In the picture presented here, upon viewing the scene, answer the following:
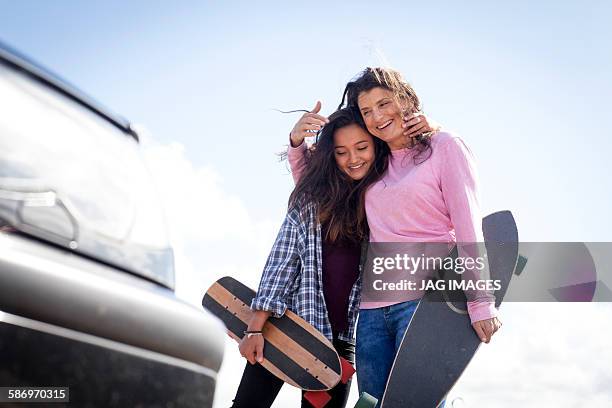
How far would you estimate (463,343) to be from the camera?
288cm

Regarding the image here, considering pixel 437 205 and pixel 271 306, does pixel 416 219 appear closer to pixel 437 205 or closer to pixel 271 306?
pixel 437 205

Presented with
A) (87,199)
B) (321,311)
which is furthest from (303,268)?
(87,199)

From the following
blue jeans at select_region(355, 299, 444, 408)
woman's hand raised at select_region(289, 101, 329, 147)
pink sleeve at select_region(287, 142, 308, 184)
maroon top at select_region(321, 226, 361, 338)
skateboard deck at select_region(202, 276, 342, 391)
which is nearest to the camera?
blue jeans at select_region(355, 299, 444, 408)

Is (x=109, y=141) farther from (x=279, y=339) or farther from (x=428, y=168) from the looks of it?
(x=279, y=339)

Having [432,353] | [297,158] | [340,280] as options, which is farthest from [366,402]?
[297,158]

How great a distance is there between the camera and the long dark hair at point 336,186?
10.6ft

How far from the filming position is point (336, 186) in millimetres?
3396

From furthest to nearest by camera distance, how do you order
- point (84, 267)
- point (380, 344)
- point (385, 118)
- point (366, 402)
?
point (385, 118) < point (380, 344) < point (366, 402) < point (84, 267)

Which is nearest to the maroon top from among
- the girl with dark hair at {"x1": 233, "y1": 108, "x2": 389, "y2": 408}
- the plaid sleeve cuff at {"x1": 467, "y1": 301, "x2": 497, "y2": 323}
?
the girl with dark hair at {"x1": 233, "y1": 108, "x2": 389, "y2": 408}

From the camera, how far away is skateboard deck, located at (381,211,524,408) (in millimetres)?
2838

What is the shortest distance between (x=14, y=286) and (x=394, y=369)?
2051 millimetres

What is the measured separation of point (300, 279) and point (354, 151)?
71cm

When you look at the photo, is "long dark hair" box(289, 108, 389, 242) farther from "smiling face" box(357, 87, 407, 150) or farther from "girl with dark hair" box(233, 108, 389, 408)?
"smiling face" box(357, 87, 407, 150)

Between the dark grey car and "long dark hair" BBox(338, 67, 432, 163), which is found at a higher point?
"long dark hair" BBox(338, 67, 432, 163)
